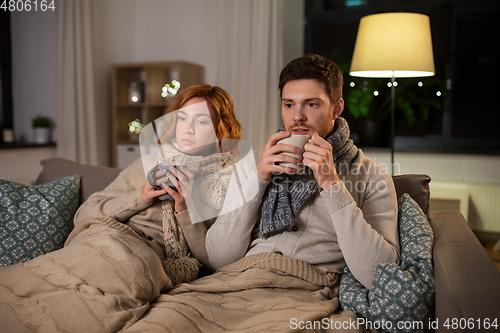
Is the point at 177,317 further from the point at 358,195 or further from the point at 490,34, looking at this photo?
the point at 490,34

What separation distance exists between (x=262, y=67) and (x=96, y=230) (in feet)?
8.53

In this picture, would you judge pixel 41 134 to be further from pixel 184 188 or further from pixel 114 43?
pixel 184 188

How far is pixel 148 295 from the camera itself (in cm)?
110

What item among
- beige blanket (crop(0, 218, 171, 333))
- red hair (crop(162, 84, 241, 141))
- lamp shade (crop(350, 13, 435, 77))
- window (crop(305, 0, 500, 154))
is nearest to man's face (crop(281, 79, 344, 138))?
red hair (crop(162, 84, 241, 141))

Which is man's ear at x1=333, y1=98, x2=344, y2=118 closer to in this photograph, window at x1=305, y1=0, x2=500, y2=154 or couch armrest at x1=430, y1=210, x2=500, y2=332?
couch armrest at x1=430, y1=210, x2=500, y2=332

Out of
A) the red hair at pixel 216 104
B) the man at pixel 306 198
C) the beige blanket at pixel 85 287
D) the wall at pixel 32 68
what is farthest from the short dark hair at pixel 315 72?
the wall at pixel 32 68

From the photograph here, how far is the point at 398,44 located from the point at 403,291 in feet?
5.16

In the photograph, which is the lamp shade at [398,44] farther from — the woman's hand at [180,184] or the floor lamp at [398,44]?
the woman's hand at [180,184]

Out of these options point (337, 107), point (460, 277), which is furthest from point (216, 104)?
point (460, 277)

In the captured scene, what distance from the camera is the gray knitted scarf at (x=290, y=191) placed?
1.29m

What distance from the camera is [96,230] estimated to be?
1.33 meters

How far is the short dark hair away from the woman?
0.28m

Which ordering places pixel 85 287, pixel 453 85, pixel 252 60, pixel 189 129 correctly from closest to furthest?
pixel 85 287
pixel 189 129
pixel 453 85
pixel 252 60

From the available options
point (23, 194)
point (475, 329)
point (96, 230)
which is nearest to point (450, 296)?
point (475, 329)
